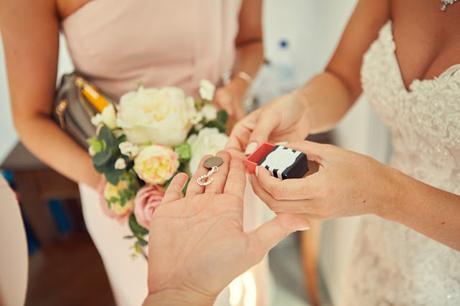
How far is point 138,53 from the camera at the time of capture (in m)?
0.73

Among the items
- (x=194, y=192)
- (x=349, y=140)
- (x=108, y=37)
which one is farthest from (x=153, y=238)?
(x=349, y=140)

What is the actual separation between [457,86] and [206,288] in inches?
13.9

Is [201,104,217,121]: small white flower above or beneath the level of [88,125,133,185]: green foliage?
above

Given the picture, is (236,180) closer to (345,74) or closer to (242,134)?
(242,134)

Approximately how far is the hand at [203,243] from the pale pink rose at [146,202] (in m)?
0.11

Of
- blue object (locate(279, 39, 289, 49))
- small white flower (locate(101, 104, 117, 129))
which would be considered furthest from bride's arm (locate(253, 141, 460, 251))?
blue object (locate(279, 39, 289, 49))

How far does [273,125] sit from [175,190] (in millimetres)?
188

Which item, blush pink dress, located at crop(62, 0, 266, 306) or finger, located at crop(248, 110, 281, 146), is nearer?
finger, located at crop(248, 110, 281, 146)

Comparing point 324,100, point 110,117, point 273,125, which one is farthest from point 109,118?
point 324,100

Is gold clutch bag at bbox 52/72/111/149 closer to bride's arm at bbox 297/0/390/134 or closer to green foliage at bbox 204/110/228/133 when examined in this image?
green foliage at bbox 204/110/228/133

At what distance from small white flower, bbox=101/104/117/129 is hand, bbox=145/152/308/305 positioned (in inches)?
7.4

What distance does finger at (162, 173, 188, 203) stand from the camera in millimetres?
473

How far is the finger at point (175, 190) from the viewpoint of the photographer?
473 millimetres

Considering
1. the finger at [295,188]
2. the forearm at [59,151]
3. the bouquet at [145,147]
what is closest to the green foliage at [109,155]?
the bouquet at [145,147]
